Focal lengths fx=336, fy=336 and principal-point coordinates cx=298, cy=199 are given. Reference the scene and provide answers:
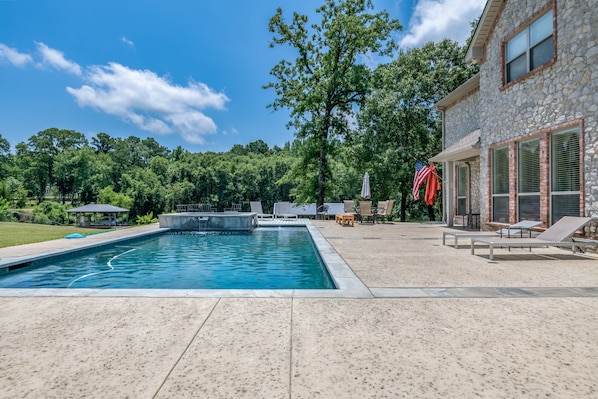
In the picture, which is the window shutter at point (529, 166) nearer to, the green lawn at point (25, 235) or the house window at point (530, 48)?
the house window at point (530, 48)

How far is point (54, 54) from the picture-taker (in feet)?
89.9

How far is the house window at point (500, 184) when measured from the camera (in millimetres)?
9812

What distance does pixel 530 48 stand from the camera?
28.1 feet

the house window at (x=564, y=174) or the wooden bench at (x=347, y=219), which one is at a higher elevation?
the house window at (x=564, y=174)

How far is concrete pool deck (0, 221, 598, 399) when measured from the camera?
1.92 m

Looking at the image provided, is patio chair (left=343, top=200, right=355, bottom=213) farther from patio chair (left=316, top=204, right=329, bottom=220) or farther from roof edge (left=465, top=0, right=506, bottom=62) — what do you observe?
roof edge (left=465, top=0, right=506, bottom=62)

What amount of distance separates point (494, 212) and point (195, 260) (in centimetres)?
893

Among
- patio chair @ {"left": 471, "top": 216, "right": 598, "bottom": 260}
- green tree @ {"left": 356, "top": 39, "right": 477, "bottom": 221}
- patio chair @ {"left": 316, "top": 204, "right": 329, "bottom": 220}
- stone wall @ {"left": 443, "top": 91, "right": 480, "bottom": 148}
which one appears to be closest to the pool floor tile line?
patio chair @ {"left": 471, "top": 216, "right": 598, "bottom": 260}

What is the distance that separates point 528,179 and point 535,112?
5.56 feet

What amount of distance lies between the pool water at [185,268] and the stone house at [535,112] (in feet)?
18.8

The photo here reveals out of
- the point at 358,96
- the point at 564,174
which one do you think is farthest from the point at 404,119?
the point at 564,174

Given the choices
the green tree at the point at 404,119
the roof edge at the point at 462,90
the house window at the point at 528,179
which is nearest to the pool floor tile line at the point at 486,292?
the house window at the point at 528,179

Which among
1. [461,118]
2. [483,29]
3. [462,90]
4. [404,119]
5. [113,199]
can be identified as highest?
[483,29]

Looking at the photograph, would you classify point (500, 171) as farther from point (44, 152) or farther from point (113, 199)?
point (44, 152)
